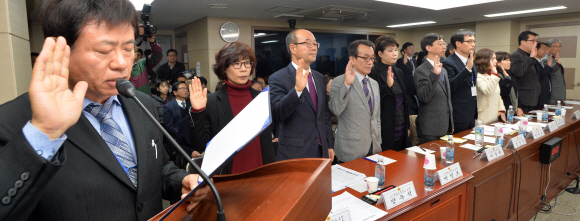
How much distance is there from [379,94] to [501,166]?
100cm

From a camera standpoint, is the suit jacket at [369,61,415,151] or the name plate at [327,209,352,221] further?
the suit jacket at [369,61,415,151]

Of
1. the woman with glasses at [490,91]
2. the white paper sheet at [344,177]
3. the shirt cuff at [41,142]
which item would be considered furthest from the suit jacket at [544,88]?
the shirt cuff at [41,142]

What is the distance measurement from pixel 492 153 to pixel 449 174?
2.15 feet

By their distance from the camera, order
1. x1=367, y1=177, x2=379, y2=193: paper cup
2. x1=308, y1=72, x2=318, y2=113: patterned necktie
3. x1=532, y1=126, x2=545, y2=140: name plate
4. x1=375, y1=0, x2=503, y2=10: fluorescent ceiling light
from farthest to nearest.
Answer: x1=375, y1=0, x2=503, y2=10: fluorescent ceiling light, x1=532, y1=126, x2=545, y2=140: name plate, x1=308, y1=72, x2=318, y2=113: patterned necktie, x1=367, y1=177, x2=379, y2=193: paper cup

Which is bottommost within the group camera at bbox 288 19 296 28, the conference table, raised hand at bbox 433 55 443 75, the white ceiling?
the conference table

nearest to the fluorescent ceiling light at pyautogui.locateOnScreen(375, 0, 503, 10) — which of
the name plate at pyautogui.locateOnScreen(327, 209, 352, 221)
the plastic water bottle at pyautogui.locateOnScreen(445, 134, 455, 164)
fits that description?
the plastic water bottle at pyautogui.locateOnScreen(445, 134, 455, 164)

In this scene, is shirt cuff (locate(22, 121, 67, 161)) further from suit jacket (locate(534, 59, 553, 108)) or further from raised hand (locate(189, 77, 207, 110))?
suit jacket (locate(534, 59, 553, 108))

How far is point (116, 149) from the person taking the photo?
82 centimetres

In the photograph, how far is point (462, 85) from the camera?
10.3ft

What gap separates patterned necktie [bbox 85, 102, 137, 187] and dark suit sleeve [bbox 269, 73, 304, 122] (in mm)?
1237

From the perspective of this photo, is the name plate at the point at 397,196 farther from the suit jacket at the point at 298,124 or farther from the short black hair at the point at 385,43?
the short black hair at the point at 385,43

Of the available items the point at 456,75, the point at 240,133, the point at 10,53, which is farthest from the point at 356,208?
the point at 456,75

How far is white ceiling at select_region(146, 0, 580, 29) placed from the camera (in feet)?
17.5

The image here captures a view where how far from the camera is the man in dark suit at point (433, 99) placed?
115 inches
